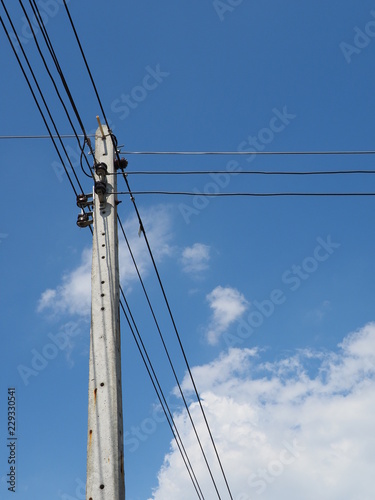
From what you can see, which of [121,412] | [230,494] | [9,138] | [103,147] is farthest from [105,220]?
[230,494]

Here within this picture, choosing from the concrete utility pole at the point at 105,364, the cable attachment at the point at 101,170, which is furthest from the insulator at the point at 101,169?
the concrete utility pole at the point at 105,364

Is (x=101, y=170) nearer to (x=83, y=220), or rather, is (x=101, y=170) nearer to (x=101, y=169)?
(x=101, y=169)

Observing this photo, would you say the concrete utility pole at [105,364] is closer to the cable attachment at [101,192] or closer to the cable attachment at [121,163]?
the cable attachment at [101,192]

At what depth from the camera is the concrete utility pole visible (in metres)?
3.96

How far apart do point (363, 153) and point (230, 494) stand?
7.38m

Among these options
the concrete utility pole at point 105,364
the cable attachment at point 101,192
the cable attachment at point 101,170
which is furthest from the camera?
the cable attachment at point 101,170

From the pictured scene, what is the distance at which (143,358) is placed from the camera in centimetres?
814

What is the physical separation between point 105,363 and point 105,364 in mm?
13

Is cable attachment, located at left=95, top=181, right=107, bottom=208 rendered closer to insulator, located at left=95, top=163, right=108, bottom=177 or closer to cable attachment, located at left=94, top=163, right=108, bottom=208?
cable attachment, located at left=94, top=163, right=108, bottom=208

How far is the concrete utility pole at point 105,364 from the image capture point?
13.0 feet

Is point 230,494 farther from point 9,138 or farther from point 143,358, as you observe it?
point 9,138

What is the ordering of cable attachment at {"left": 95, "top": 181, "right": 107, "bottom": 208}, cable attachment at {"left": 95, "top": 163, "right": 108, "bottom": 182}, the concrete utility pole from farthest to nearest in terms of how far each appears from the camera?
cable attachment at {"left": 95, "top": 163, "right": 108, "bottom": 182}, cable attachment at {"left": 95, "top": 181, "right": 107, "bottom": 208}, the concrete utility pole

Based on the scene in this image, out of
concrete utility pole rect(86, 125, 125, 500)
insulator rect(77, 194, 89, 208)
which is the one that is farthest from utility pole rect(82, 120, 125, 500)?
insulator rect(77, 194, 89, 208)

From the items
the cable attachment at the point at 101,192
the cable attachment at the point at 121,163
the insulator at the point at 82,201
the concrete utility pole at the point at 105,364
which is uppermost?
the cable attachment at the point at 121,163
